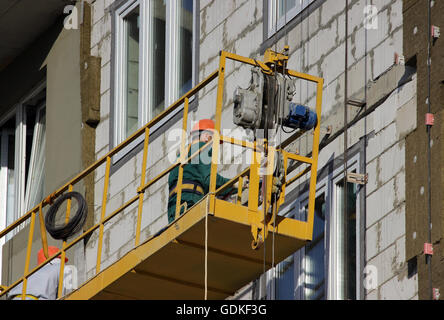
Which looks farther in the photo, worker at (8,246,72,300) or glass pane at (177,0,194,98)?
glass pane at (177,0,194,98)

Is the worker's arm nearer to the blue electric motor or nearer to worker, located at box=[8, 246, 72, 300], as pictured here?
the blue electric motor

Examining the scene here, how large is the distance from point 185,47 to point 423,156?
514cm

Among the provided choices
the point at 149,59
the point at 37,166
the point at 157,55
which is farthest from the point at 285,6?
the point at 37,166

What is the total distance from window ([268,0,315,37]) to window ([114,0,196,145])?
1.68 metres

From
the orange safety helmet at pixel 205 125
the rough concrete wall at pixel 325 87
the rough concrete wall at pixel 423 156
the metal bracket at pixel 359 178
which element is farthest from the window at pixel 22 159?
the rough concrete wall at pixel 423 156

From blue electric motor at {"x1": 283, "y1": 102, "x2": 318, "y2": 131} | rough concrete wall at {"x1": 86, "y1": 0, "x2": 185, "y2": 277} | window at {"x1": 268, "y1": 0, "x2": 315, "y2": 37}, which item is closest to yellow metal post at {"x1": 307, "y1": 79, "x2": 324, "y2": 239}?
blue electric motor at {"x1": 283, "y1": 102, "x2": 318, "y2": 131}

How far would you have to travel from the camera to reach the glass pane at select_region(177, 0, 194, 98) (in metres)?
16.1

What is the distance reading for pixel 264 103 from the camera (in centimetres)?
1175

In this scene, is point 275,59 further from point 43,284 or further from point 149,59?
point 149,59

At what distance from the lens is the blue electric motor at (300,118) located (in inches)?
469

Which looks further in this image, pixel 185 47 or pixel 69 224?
pixel 185 47
